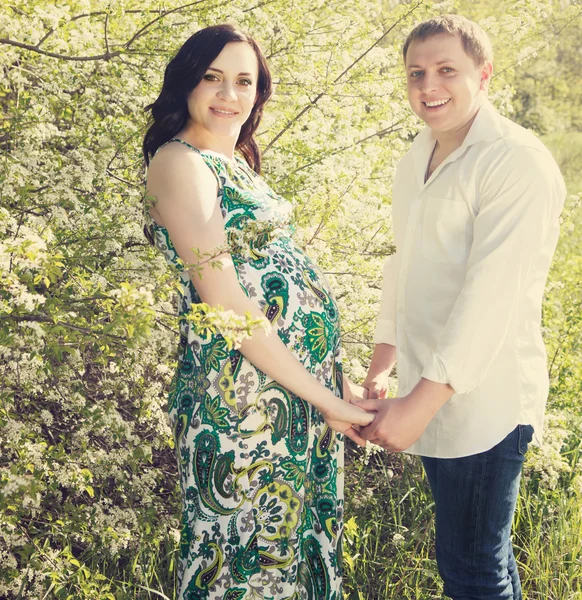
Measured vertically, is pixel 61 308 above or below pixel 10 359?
above

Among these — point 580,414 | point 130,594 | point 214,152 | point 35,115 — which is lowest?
point 130,594

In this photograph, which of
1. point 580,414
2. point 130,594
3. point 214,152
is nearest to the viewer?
point 214,152

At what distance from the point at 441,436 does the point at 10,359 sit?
1.67m

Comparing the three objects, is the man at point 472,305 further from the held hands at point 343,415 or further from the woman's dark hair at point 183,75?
the woman's dark hair at point 183,75

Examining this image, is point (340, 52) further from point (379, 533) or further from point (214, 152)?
point (379, 533)

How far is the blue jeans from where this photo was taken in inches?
83.6

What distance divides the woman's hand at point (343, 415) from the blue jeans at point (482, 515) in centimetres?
27

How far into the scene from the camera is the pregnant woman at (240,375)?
2148mm

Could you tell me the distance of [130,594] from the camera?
3035mm

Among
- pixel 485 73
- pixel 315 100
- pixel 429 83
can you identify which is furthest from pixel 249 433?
pixel 315 100

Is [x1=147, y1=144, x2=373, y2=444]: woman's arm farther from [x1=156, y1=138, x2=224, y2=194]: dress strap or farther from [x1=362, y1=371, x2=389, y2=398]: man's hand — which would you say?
[x1=362, y1=371, x2=389, y2=398]: man's hand

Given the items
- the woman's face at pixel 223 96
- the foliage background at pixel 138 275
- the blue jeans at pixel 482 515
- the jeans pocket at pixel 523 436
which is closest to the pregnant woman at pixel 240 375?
the woman's face at pixel 223 96

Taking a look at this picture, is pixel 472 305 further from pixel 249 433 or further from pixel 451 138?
pixel 249 433

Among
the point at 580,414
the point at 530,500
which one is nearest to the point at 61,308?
the point at 530,500
